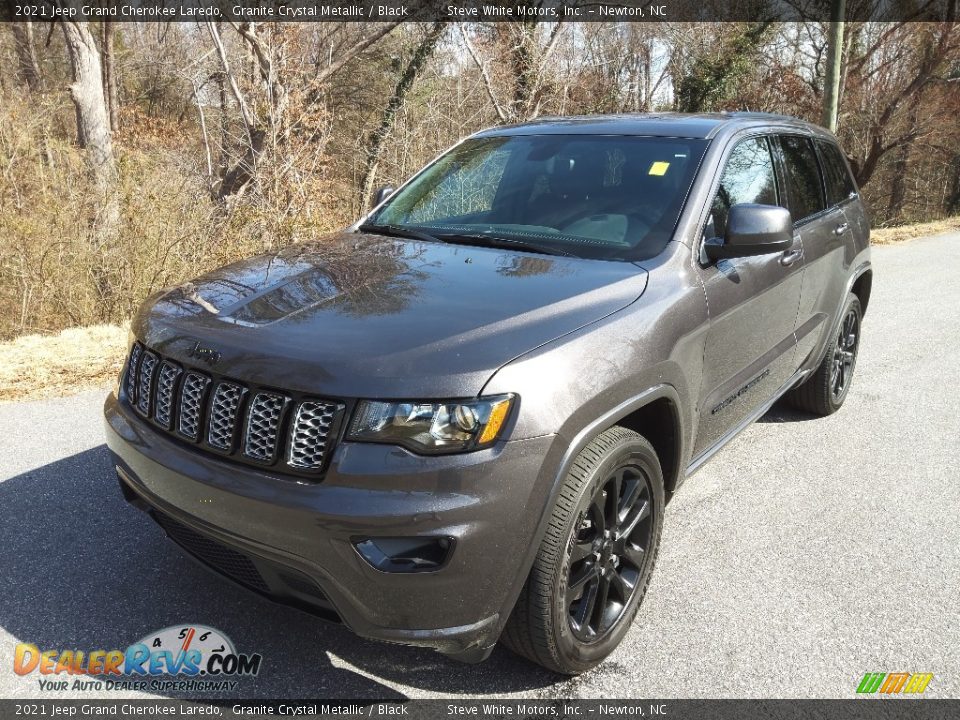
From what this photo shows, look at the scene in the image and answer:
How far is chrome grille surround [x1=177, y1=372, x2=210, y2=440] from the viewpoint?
2.44 m

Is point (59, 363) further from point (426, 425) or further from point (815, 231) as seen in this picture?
point (815, 231)

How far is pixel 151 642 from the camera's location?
9.07 feet

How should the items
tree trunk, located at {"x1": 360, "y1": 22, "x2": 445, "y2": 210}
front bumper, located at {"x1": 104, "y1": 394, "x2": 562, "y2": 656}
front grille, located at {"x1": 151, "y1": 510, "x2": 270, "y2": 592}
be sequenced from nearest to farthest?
front bumper, located at {"x1": 104, "y1": 394, "x2": 562, "y2": 656} → front grille, located at {"x1": 151, "y1": 510, "x2": 270, "y2": 592} → tree trunk, located at {"x1": 360, "y1": 22, "x2": 445, "y2": 210}

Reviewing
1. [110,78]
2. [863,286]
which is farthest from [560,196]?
[110,78]

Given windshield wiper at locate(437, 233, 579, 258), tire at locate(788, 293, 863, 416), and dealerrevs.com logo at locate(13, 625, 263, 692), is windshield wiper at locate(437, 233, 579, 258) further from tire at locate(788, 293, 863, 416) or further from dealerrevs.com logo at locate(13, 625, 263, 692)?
tire at locate(788, 293, 863, 416)

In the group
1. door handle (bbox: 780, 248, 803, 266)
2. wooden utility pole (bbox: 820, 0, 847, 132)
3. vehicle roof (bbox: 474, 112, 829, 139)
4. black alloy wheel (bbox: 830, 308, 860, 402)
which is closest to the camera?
vehicle roof (bbox: 474, 112, 829, 139)

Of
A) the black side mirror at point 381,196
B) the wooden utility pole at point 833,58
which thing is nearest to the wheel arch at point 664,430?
the black side mirror at point 381,196

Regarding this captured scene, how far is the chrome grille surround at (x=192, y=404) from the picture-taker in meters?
2.44

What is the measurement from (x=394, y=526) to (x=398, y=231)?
6.40 ft

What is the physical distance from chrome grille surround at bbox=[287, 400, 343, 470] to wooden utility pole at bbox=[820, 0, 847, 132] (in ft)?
47.2

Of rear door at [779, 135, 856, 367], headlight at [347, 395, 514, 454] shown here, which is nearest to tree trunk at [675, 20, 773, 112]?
rear door at [779, 135, 856, 367]

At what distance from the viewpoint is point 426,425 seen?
7.13 ft

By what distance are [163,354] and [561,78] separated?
17074 millimetres

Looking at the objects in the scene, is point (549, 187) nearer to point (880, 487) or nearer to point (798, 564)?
point (798, 564)
